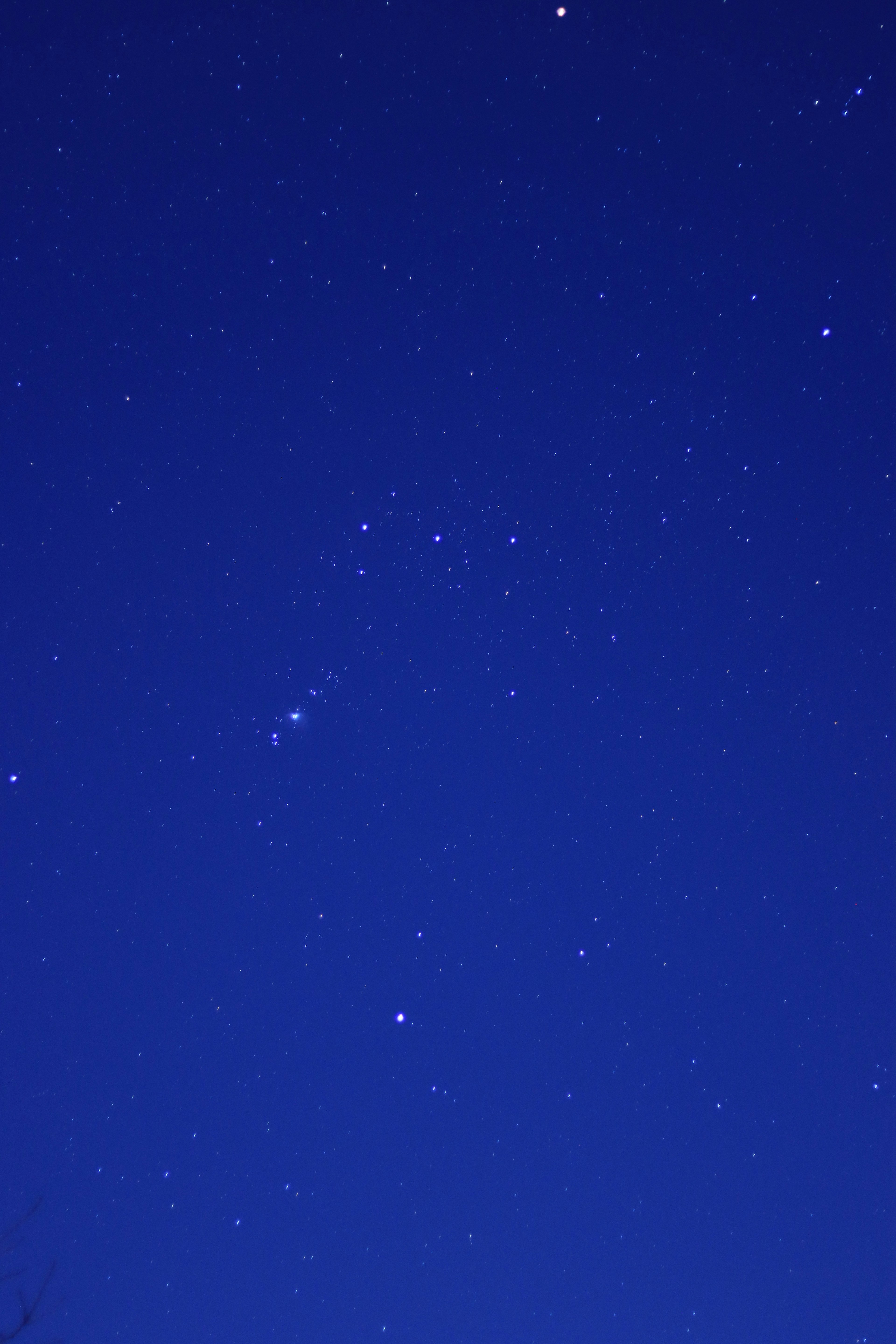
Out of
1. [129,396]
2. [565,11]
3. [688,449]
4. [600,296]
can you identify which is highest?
[565,11]

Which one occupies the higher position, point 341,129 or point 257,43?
point 257,43

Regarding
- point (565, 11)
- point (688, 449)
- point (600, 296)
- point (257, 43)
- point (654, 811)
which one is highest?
point (257, 43)

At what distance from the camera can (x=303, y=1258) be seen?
316 centimetres

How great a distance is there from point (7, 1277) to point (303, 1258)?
3.19 ft

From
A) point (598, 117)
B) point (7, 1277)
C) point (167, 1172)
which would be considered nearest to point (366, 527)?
point (598, 117)

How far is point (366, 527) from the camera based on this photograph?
10.3 ft

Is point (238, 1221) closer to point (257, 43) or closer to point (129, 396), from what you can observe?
point (129, 396)

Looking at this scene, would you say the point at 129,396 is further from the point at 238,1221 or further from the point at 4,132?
the point at 238,1221

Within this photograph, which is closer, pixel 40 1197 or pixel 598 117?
pixel 598 117

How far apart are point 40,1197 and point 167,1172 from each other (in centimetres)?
43

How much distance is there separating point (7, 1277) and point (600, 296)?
Answer: 11.9 ft

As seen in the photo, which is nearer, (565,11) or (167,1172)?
(565,11)

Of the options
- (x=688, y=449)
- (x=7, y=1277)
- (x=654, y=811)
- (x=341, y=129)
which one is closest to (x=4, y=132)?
(x=341, y=129)

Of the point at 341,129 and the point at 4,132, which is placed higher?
the point at 4,132
